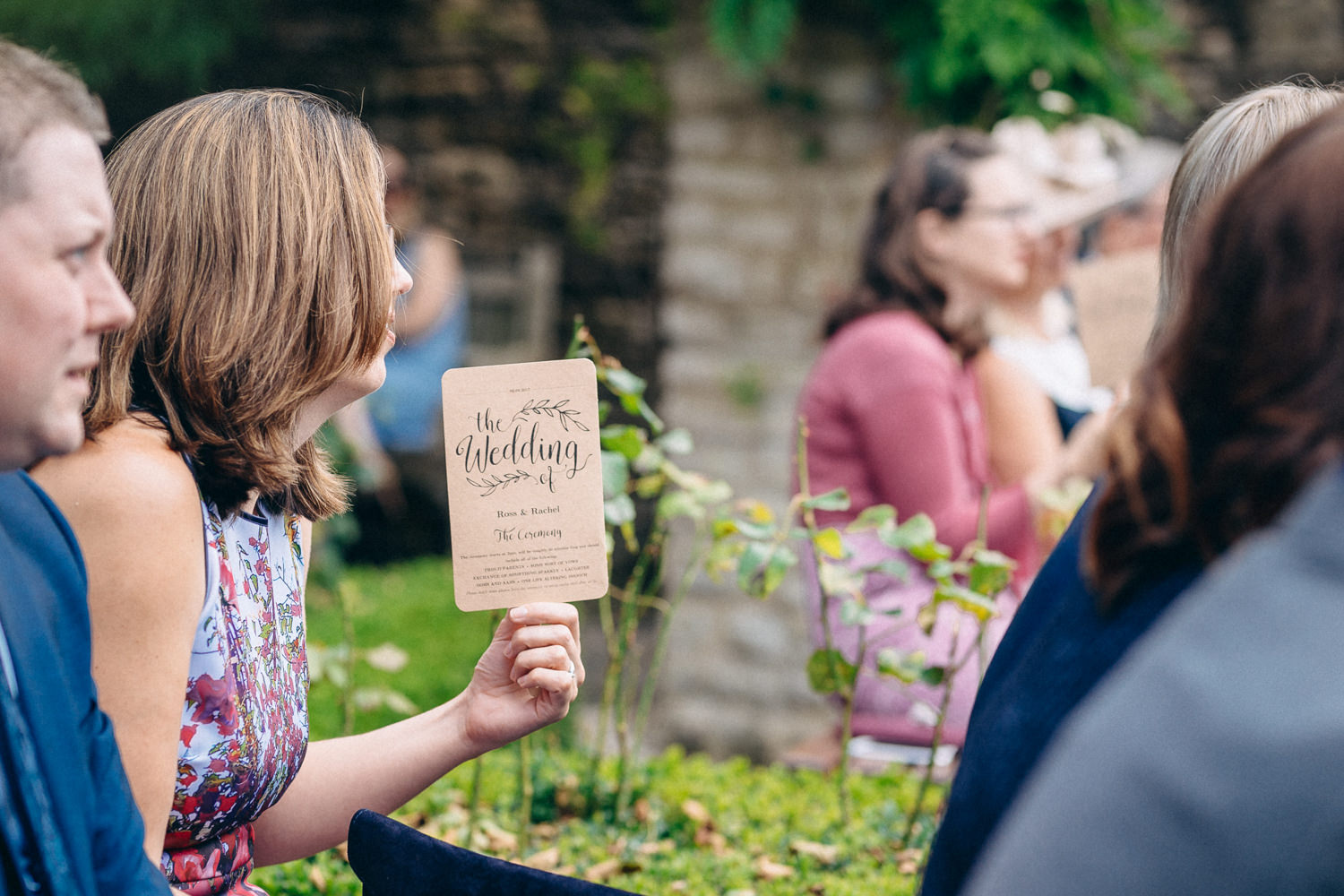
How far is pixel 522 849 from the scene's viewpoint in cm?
203

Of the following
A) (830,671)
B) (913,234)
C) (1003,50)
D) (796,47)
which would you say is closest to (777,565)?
(830,671)

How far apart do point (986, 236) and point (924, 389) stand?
0.66 m

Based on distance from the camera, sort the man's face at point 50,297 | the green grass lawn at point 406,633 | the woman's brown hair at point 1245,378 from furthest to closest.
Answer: the green grass lawn at point 406,633 < the man's face at point 50,297 < the woman's brown hair at point 1245,378

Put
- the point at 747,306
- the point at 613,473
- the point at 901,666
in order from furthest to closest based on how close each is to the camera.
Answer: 1. the point at 747,306
2. the point at 901,666
3. the point at 613,473

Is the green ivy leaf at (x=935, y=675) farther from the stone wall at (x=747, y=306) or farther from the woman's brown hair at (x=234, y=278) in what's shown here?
the stone wall at (x=747, y=306)

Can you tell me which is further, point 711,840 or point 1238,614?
point 711,840

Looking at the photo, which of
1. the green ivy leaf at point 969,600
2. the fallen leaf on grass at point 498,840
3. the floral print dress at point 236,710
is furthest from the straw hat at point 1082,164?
the floral print dress at point 236,710

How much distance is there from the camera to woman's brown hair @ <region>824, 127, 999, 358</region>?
9.84ft

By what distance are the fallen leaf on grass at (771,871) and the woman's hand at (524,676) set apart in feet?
2.28

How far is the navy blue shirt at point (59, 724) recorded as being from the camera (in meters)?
0.96

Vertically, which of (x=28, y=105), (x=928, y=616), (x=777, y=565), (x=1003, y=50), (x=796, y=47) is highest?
(x=796, y=47)

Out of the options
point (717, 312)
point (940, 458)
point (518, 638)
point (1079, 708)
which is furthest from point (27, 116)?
point (717, 312)

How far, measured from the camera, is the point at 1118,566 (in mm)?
917

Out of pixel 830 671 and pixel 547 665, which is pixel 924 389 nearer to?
pixel 830 671
